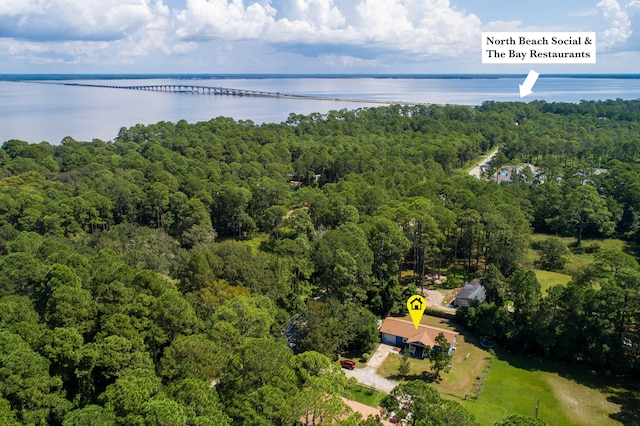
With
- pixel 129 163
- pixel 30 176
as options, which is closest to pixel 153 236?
pixel 129 163

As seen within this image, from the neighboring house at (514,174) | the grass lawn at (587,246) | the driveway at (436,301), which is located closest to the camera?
the driveway at (436,301)

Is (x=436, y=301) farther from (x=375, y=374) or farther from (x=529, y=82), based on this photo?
(x=529, y=82)

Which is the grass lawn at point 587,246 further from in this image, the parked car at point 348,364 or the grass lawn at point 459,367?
the parked car at point 348,364

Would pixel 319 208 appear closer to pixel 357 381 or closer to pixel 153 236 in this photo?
pixel 153 236

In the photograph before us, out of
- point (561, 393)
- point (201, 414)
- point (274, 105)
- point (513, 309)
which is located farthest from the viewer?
point (274, 105)

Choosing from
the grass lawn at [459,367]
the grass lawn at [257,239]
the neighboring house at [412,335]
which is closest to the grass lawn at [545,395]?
the grass lawn at [459,367]

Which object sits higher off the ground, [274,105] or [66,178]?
[274,105]

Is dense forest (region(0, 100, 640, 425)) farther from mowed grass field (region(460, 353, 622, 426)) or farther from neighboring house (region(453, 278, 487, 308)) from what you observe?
mowed grass field (region(460, 353, 622, 426))

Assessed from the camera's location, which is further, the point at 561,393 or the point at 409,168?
the point at 409,168
